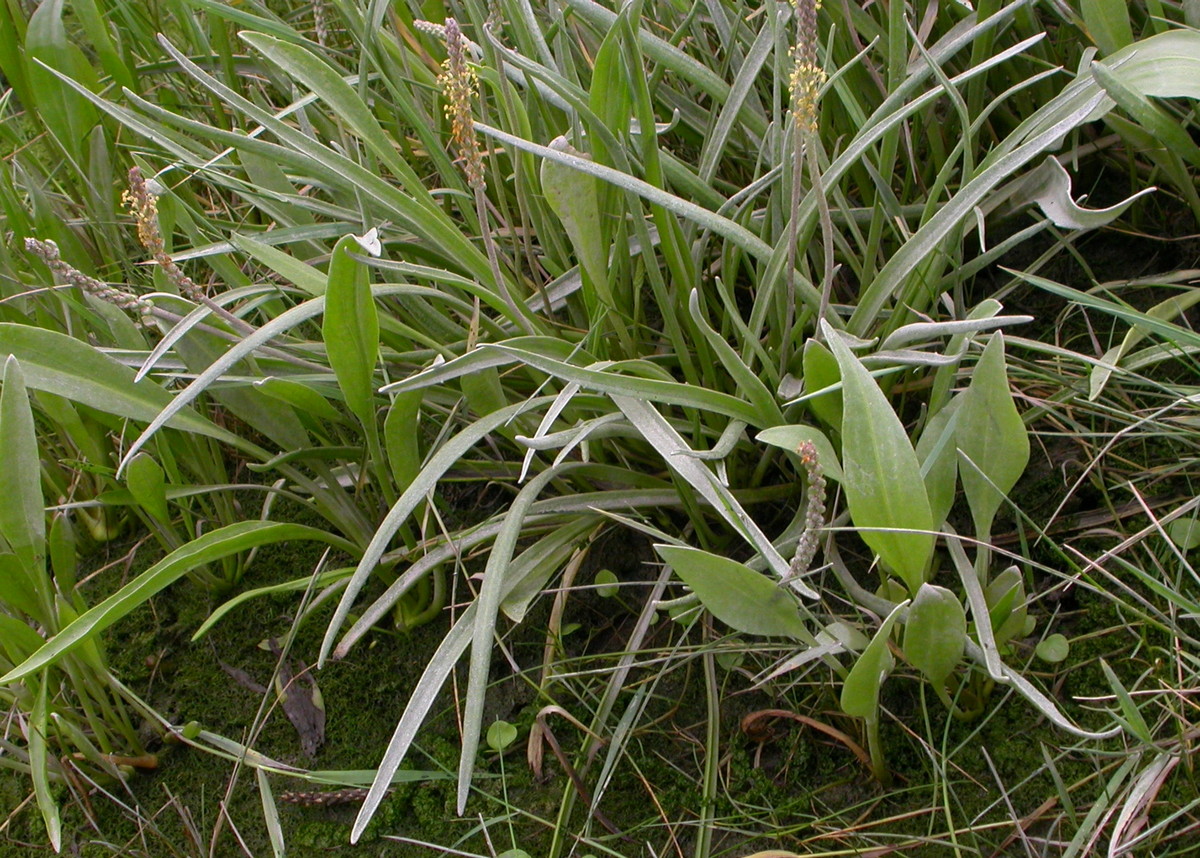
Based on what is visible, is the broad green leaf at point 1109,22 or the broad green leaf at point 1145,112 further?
the broad green leaf at point 1109,22

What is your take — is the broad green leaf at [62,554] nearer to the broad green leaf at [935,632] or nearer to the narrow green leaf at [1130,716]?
the broad green leaf at [935,632]

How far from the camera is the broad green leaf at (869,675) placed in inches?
28.6

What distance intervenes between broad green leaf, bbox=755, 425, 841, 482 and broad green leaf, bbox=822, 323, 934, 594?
1.2 inches

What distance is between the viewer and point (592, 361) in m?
1.05

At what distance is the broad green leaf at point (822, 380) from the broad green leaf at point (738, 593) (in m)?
0.16

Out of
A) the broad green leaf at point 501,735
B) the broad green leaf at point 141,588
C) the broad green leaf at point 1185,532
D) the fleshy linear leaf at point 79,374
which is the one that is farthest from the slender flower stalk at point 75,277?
the broad green leaf at point 1185,532

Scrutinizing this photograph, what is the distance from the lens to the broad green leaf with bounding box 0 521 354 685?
875 millimetres

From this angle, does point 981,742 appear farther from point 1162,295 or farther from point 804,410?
point 1162,295

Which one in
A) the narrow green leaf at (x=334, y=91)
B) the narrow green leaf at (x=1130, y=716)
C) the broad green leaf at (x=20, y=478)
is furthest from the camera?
the narrow green leaf at (x=334, y=91)

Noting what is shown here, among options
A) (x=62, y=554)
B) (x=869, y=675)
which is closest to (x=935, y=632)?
(x=869, y=675)

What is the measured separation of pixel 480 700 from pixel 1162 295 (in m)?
0.84

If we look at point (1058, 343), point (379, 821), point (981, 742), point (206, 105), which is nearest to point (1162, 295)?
point (1058, 343)

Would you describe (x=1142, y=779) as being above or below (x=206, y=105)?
below

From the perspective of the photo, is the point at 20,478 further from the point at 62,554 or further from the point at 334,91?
the point at 334,91
